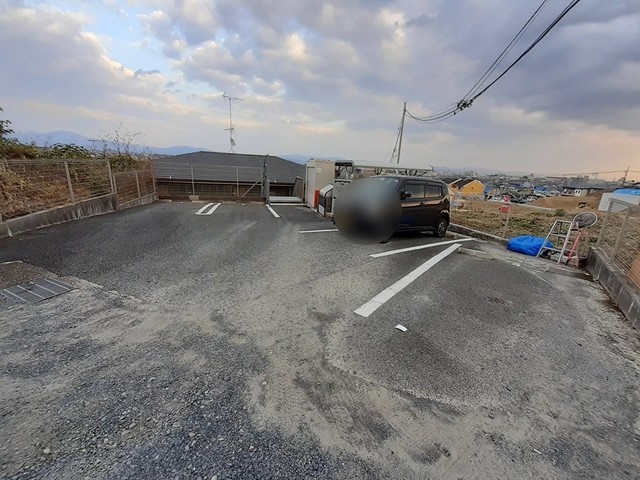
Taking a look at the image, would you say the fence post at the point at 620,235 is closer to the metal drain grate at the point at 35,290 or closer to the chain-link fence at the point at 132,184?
the metal drain grate at the point at 35,290

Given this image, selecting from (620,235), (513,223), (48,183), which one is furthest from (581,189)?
(48,183)

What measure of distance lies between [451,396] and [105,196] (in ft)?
32.3

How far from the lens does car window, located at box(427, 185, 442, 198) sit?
607cm

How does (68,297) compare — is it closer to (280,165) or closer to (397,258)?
(397,258)

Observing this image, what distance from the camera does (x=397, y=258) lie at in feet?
17.4

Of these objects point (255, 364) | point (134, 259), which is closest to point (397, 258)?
point (255, 364)

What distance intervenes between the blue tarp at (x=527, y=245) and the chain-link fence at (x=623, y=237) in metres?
1.00

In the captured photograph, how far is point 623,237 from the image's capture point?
4633 millimetres

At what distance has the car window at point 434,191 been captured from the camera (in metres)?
6.07

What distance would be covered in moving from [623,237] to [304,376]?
5.80 m

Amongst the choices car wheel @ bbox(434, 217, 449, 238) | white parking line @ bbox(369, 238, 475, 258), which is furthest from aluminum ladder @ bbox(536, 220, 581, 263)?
car wheel @ bbox(434, 217, 449, 238)

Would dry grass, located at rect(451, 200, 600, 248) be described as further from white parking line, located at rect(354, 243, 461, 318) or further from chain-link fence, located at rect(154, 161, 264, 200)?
chain-link fence, located at rect(154, 161, 264, 200)

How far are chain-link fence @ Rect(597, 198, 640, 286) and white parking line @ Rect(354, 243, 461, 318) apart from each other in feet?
8.57

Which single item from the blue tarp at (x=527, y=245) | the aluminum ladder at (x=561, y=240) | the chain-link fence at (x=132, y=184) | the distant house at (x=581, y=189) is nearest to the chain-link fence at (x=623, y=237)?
the aluminum ladder at (x=561, y=240)
